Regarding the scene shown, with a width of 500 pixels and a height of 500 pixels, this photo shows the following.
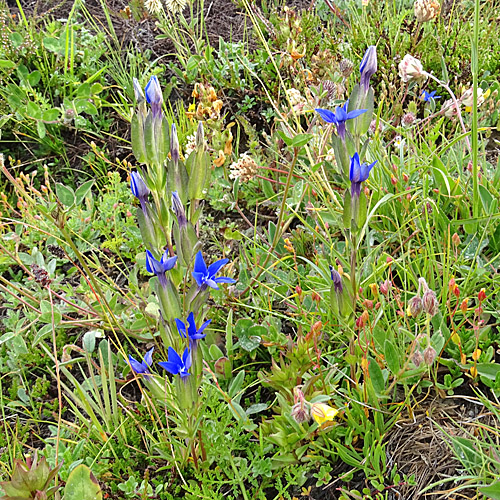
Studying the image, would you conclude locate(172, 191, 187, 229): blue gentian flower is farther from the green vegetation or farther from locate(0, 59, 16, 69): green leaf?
locate(0, 59, 16, 69): green leaf

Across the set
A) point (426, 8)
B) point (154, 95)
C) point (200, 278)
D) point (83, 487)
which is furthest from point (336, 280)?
point (426, 8)

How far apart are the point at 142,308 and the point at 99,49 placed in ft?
5.78

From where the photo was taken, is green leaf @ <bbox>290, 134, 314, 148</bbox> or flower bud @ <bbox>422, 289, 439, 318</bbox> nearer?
flower bud @ <bbox>422, 289, 439, 318</bbox>

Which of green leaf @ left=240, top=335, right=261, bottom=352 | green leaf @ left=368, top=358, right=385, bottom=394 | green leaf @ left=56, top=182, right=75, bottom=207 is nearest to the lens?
green leaf @ left=368, top=358, right=385, bottom=394

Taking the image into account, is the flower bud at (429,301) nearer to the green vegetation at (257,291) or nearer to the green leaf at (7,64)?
the green vegetation at (257,291)

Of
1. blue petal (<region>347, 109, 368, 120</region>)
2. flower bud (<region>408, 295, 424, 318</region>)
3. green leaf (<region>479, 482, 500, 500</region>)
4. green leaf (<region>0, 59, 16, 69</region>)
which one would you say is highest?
green leaf (<region>0, 59, 16, 69</region>)

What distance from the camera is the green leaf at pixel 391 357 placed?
53.2 inches

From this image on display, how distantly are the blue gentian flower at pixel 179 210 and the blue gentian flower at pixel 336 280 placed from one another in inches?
14.0

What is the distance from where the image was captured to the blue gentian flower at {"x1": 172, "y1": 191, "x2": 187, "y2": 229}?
1.09 m

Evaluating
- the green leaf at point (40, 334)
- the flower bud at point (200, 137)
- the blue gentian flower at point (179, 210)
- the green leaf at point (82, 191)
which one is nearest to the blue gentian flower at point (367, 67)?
the flower bud at point (200, 137)

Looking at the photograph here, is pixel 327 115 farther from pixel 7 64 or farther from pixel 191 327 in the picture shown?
pixel 7 64

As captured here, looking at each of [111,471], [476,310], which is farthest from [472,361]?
[111,471]

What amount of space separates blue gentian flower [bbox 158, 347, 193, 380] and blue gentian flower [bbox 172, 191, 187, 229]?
268 millimetres

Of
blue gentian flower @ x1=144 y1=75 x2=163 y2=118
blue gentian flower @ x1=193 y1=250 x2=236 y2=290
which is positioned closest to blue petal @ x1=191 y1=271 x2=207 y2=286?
blue gentian flower @ x1=193 y1=250 x2=236 y2=290
